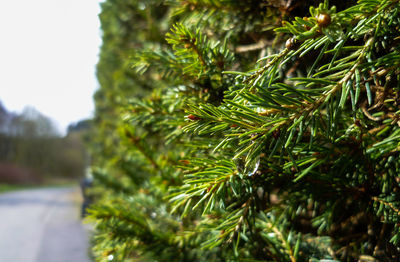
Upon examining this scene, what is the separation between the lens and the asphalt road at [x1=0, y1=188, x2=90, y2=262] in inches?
184

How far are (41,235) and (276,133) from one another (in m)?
7.07

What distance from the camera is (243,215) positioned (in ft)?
1.85

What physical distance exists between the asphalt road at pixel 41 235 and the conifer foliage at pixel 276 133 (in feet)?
13.2

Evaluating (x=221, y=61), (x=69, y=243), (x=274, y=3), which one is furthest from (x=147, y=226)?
(x=69, y=243)

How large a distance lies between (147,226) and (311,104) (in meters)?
0.61

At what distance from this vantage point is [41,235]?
6000 mm

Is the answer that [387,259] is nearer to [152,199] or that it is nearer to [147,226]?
[147,226]

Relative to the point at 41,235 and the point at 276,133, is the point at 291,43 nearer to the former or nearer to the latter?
the point at 276,133

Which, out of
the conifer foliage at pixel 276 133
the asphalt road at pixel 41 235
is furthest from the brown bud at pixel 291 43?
the asphalt road at pixel 41 235

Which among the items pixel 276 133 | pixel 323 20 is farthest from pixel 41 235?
pixel 323 20

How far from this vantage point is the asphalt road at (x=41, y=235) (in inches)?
184

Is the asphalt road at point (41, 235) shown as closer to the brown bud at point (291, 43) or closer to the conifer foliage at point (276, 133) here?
the conifer foliage at point (276, 133)

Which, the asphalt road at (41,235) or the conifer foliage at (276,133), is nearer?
the conifer foliage at (276,133)

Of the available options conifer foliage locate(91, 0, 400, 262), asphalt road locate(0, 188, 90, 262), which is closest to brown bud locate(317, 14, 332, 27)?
conifer foliage locate(91, 0, 400, 262)
